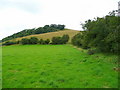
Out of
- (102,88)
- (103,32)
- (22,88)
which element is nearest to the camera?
(102,88)

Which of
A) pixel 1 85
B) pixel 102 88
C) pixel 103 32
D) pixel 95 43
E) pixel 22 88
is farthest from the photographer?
pixel 95 43

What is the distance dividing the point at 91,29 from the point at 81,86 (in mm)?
16589

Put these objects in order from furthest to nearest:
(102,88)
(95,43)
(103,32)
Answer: (95,43), (103,32), (102,88)

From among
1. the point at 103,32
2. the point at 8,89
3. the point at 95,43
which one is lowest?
the point at 8,89

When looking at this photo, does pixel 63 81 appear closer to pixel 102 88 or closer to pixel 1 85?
pixel 102 88

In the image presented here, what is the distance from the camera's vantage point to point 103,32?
20469mm

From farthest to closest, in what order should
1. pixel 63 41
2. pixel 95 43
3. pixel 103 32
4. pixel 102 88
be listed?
pixel 63 41 → pixel 95 43 → pixel 103 32 → pixel 102 88

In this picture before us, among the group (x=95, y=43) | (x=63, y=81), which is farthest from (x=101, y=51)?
(x=63, y=81)

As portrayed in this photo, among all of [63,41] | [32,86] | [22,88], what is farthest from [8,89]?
[63,41]

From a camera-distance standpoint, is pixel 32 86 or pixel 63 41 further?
pixel 63 41

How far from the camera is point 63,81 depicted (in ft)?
26.8

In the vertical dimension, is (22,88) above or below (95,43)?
below

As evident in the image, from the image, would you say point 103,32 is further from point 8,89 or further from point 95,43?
point 8,89

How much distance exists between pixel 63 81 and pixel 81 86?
1.48 m
